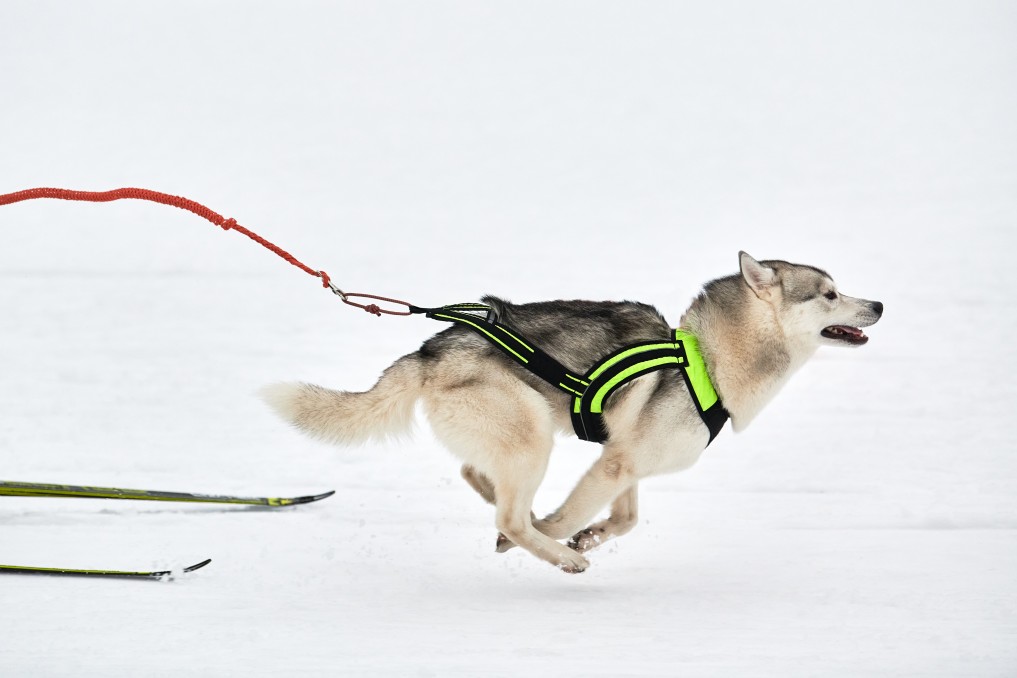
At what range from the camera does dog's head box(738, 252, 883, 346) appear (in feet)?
14.2

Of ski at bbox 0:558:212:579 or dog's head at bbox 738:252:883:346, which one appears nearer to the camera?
ski at bbox 0:558:212:579

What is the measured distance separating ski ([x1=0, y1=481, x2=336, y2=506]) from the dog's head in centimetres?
233

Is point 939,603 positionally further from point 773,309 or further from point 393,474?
point 393,474

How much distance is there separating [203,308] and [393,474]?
13.7 ft

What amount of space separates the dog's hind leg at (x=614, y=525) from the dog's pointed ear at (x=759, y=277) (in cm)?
97

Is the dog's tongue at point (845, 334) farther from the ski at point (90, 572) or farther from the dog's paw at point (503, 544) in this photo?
the ski at point (90, 572)

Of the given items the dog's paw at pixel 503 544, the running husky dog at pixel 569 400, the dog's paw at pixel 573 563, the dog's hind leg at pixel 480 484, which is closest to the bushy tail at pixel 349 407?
the running husky dog at pixel 569 400

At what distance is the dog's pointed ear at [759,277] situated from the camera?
169 inches

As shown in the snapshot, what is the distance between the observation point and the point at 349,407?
409cm

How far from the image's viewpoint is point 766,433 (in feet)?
21.6

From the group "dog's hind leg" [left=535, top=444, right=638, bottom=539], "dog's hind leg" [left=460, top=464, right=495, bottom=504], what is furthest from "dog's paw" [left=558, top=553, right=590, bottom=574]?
"dog's hind leg" [left=460, top=464, right=495, bottom=504]

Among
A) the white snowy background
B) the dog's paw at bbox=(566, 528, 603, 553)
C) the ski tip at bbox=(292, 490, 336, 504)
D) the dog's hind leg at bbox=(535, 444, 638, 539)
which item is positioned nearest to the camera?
the white snowy background

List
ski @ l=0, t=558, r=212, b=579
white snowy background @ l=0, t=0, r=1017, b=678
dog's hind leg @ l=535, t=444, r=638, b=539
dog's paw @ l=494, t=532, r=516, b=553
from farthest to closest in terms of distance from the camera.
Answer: dog's paw @ l=494, t=532, r=516, b=553 → dog's hind leg @ l=535, t=444, r=638, b=539 → ski @ l=0, t=558, r=212, b=579 → white snowy background @ l=0, t=0, r=1017, b=678

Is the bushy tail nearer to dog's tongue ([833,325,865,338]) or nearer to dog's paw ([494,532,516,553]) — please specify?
dog's paw ([494,532,516,553])
